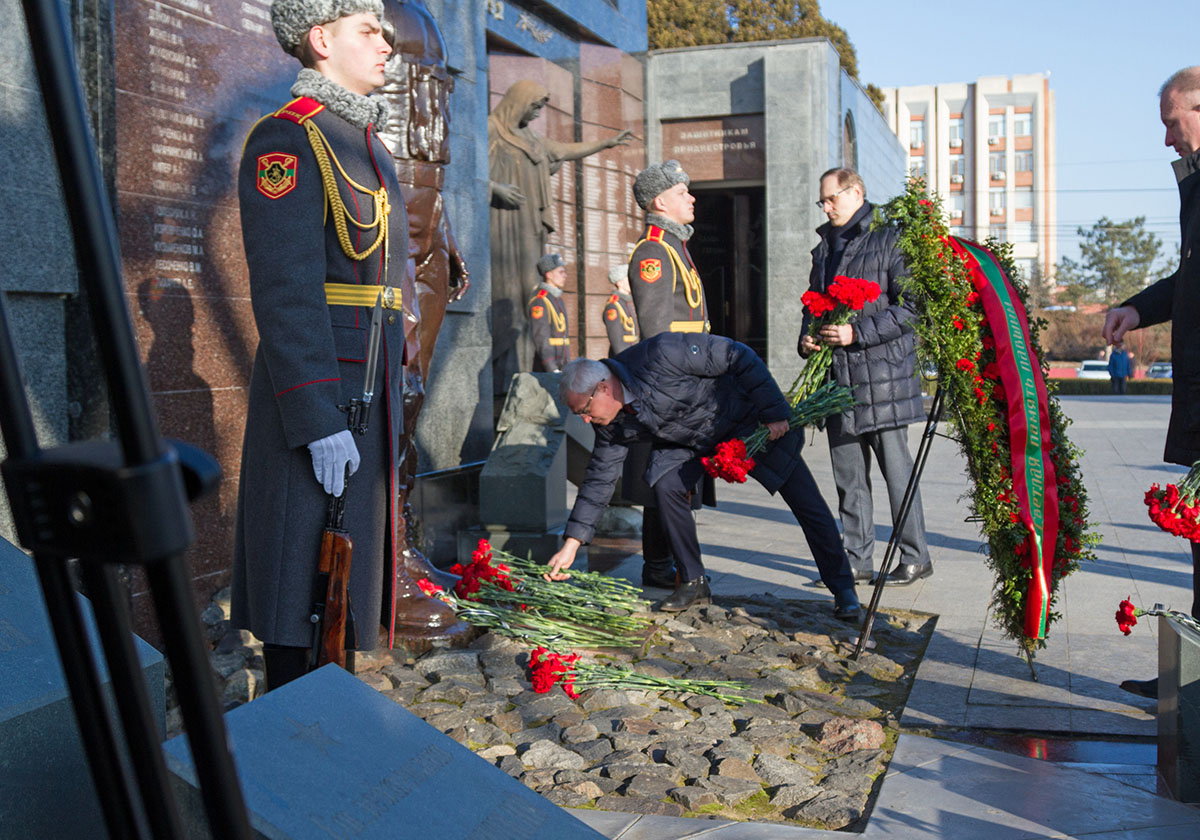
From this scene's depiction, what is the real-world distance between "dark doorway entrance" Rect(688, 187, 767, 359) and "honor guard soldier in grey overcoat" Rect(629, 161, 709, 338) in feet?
33.7

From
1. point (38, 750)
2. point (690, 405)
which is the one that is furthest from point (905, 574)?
point (38, 750)

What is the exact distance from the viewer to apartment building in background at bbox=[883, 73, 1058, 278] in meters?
79.2

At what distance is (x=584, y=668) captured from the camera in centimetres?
441

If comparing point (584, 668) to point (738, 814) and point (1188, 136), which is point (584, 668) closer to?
point (738, 814)

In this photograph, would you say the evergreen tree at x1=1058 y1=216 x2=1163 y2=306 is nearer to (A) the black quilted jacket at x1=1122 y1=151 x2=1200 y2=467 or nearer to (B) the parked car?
(B) the parked car

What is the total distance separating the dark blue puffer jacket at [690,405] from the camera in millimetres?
5359

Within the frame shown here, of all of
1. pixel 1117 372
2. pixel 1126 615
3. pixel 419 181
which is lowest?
pixel 1117 372

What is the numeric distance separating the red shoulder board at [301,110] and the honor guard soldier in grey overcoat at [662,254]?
3603 millimetres

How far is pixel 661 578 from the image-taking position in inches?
246

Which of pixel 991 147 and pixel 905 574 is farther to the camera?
pixel 991 147

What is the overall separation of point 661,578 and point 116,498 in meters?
5.71

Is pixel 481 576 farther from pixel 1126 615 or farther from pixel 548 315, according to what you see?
pixel 548 315

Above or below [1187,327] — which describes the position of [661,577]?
below

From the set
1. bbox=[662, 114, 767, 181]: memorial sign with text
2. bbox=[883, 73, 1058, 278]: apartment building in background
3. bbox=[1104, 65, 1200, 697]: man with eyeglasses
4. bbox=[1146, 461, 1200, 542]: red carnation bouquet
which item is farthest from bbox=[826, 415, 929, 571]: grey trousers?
bbox=[883, 73, 1058, 278]: apartment building in background
